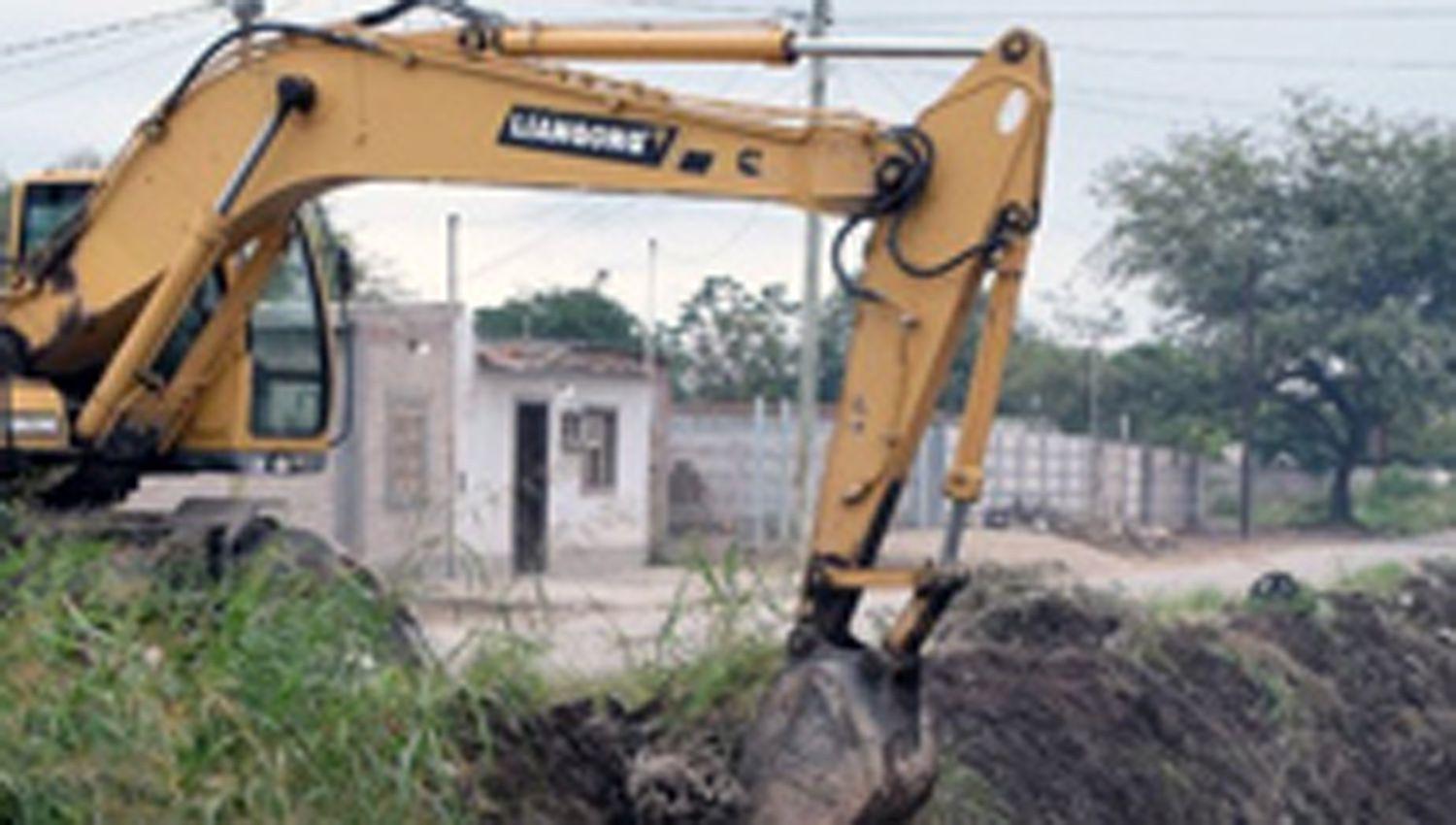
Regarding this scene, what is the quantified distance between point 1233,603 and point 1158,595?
2.82ft

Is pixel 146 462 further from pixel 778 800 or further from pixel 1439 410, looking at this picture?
pixel 1439 410

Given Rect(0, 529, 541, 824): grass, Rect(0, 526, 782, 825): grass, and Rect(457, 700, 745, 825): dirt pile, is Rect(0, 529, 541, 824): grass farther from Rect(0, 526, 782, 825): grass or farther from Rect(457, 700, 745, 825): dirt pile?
Rect(457, 700, 745, 825): dirt pile

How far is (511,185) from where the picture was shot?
9312 mm

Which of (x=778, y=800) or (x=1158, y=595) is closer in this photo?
(x=778, y=800)

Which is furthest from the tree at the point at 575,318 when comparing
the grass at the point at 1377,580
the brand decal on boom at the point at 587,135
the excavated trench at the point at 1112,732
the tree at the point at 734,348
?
the brand decal on boom at the point at 587,135

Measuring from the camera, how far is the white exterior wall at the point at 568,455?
83.5 ft

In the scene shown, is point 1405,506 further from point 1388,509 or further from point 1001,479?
point 1001,479

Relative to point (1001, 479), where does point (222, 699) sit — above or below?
above

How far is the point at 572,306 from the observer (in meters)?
45.3

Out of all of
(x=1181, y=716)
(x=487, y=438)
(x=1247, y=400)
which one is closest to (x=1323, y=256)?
(x=1247, y=400)

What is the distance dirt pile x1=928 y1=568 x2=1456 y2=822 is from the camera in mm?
10070

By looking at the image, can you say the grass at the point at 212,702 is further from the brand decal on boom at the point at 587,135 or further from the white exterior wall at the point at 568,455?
the white exterior wall at the point at 568,455

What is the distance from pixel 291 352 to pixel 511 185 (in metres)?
2.48

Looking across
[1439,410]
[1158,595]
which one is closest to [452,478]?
[1158,595]
